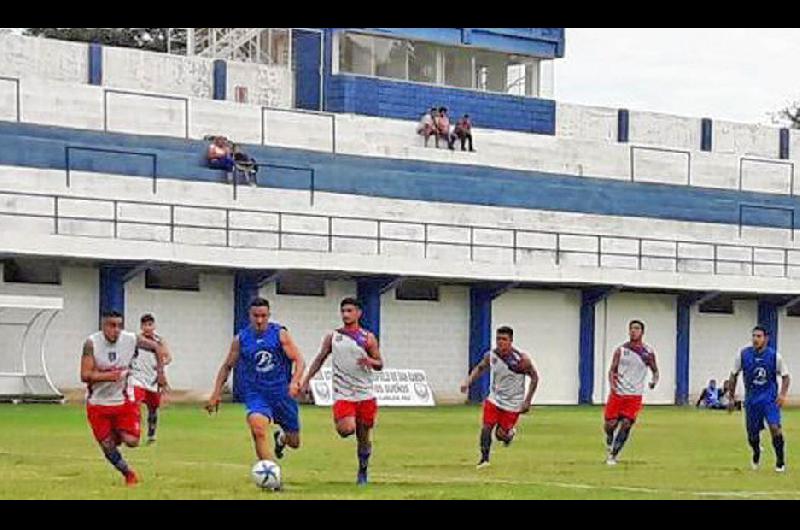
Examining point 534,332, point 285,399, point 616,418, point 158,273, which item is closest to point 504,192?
point 534,332

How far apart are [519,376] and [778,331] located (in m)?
43.0

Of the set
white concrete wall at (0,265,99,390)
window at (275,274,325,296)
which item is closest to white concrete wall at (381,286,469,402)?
window at (275,274,325,296)

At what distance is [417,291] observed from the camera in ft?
183

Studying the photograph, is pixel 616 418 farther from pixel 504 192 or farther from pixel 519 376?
pixel 504 192

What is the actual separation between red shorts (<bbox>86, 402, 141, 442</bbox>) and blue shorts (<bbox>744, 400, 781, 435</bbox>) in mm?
8476

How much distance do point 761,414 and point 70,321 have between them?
27.7 meters

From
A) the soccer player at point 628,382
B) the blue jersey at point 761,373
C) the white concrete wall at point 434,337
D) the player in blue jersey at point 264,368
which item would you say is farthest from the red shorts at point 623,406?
the white concrete wall at point 434,337

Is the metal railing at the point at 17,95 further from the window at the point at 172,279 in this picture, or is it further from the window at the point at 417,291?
the window at the point at 417,291

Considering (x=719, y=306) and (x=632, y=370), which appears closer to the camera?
(x=632, y=370)

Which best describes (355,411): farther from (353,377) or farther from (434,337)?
(434,337)

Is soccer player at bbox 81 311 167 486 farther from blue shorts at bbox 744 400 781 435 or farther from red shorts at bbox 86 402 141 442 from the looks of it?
blue shorts at bbox 744 400 781 435

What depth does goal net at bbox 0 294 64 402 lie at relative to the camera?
44.6 m

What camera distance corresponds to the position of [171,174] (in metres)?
52.7

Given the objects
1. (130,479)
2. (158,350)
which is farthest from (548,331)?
(130,479)
